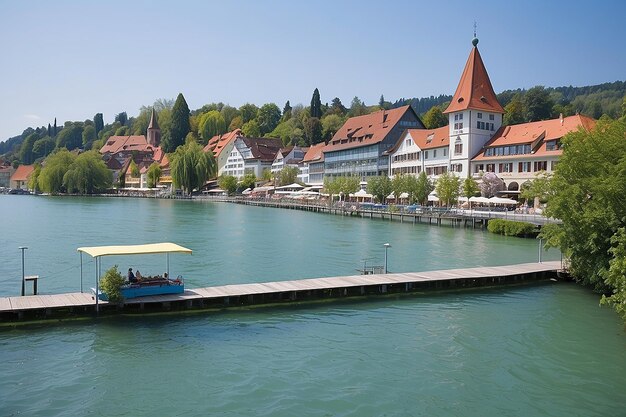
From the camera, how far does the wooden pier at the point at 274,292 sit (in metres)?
20.7

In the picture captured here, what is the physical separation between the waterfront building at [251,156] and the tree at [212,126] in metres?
26.8

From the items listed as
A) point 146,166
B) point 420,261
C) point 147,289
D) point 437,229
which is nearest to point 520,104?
point 437,229

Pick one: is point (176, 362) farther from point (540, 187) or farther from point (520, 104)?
point (520, 104)

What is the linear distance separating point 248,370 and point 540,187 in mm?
20817

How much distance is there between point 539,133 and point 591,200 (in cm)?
4569

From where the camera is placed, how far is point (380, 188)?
86312 millimetres

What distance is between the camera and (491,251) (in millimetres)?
42750

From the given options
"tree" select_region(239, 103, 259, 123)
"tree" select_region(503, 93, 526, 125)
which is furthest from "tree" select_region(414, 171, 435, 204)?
"tree" select_region(239, 103, 259, 123)

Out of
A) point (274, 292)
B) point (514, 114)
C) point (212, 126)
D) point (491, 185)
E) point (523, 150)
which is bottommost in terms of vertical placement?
point (274, 292)

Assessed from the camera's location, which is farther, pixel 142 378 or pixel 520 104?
pixel 520 104

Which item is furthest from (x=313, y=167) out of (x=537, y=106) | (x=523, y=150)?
(x=523, y=150)

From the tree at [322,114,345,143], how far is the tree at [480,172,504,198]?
268 ft

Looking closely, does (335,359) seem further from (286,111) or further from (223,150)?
(286,111)

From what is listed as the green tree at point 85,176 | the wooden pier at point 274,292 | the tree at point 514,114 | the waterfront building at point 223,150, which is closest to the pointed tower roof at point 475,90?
the tree at point 514,114
